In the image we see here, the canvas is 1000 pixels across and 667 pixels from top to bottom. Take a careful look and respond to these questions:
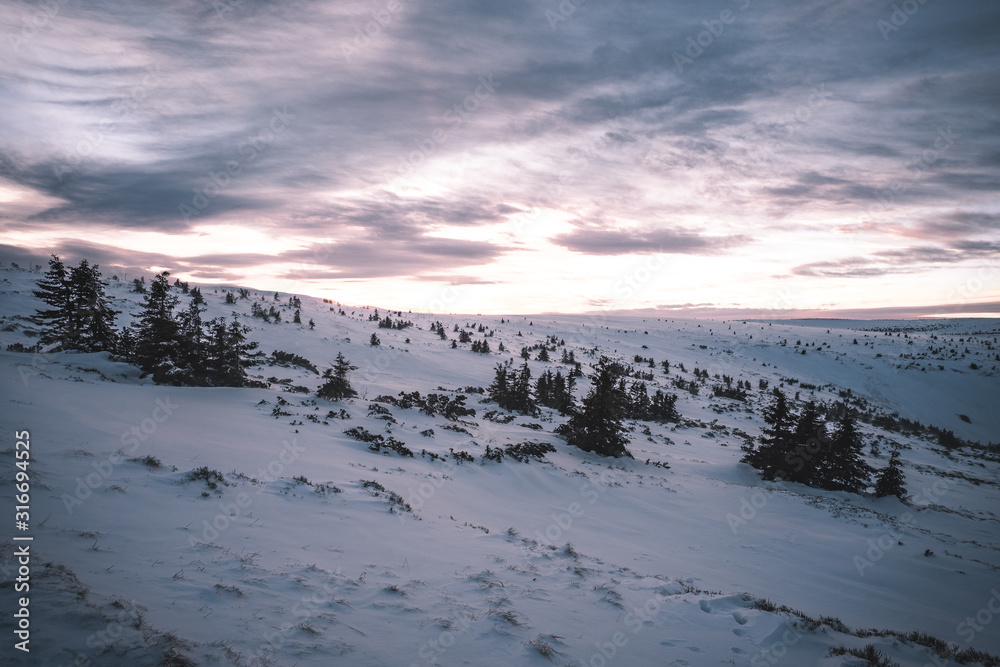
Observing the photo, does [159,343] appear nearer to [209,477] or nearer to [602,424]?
[209,477]

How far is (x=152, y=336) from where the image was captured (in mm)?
16344

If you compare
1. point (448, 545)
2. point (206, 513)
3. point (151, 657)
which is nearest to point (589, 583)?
point (448, 545)

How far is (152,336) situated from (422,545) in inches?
615

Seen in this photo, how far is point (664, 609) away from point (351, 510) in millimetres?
5706

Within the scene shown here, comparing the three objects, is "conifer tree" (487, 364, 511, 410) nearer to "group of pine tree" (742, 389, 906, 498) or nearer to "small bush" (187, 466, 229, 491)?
"group of pine tree" (742, 389, 906, 498)

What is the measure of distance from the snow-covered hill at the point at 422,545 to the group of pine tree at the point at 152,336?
1.24 metres

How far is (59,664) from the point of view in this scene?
3119 mm

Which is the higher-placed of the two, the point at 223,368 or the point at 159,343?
the point at 159,343

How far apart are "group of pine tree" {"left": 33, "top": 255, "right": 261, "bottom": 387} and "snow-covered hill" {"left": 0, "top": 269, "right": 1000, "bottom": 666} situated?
1.24 meters

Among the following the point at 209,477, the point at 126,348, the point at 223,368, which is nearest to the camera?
the point at 209,477

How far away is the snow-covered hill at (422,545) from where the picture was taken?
14.3 ft

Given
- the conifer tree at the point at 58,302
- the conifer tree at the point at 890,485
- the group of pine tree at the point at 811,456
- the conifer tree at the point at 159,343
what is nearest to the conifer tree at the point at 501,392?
the group of pine tree at the point at 811,456

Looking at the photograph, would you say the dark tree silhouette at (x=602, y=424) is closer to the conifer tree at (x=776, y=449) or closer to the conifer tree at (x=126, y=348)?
the conifer tree at (x=776, y=449)

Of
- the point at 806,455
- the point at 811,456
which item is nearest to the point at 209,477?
the point at 806,455
